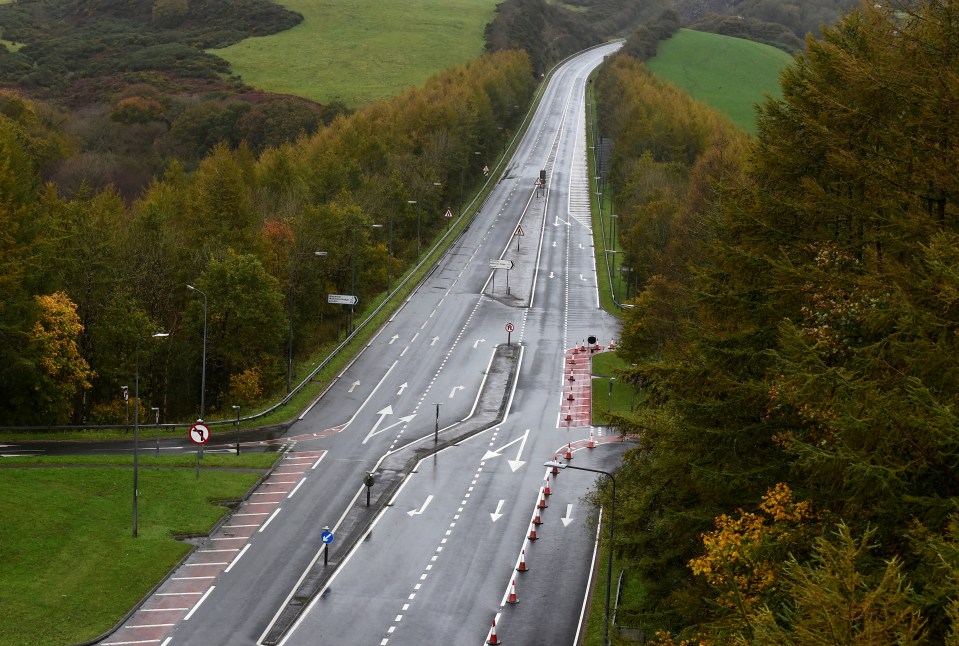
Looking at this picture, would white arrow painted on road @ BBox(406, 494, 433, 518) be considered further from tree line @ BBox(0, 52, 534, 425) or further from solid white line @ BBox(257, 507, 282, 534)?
tree line @ BBox(0, 52, 534, 425)

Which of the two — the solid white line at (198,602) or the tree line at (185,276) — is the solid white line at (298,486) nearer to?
the solid white line at (198,602)

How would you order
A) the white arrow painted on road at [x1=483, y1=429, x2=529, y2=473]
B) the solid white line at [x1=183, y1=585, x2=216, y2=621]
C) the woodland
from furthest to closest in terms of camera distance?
the white arrow painted on road at [x1=483, y1=429, x2=529, y2=473] → the solid white line at [x1=183, y1=585, x2=216, y2=621] → the woodland

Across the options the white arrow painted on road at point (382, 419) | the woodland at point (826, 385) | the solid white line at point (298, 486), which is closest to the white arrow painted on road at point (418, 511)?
the solid white line at point (298, 486)

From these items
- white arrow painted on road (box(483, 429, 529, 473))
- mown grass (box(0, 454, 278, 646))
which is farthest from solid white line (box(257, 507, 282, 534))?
white arrow painted on road (box(483, 429, 529, 473))

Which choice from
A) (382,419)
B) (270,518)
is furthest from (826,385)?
(382,419)

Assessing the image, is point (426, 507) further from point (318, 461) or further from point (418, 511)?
point (318, 461)

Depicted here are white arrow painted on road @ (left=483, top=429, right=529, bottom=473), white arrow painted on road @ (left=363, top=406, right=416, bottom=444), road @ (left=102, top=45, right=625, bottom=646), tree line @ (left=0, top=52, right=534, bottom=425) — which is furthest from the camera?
tree line @ (left=0, top=52, right=534, bottom=425)
